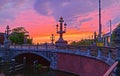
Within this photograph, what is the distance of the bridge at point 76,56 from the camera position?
881 inches

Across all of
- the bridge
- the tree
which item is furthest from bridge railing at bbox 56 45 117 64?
the tree

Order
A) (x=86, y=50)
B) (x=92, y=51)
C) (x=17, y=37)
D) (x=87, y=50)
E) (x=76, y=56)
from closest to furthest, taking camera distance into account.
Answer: (x=92, y=51), (x=87, y=50), (x=86, y=50), (x=76, y=56), (x=17, y=37)

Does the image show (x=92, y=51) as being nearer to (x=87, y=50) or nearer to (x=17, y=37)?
(x=87, y=50)

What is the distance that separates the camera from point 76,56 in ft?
120

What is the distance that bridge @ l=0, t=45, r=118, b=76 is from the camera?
22375mm

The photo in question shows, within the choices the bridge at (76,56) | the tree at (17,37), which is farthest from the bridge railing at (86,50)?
the tree at (17,37)

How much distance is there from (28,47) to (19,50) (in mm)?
3610

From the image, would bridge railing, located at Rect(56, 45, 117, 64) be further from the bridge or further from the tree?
the tree

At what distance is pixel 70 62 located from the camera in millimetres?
39000

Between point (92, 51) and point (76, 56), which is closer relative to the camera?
point (92, 51)

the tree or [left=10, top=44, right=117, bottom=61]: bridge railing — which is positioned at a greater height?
the tree

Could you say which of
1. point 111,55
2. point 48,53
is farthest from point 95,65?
point 48,53

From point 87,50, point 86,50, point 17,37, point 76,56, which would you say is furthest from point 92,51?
point 17,37

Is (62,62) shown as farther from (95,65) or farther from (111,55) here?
(111,55)
